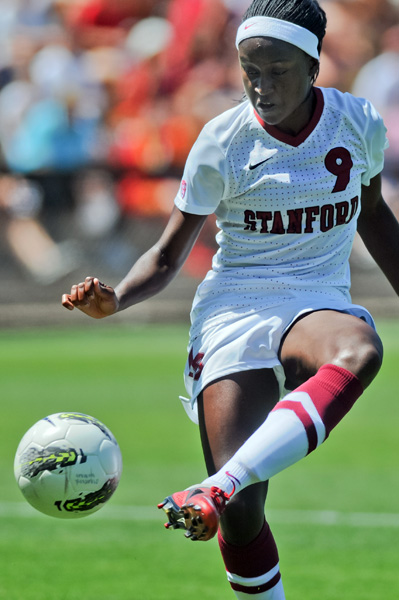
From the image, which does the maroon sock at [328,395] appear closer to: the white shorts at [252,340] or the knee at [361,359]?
the knee at [361,359]

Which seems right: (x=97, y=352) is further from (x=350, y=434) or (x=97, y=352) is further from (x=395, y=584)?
(x=395, y=584)

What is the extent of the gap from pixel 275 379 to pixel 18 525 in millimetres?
3114

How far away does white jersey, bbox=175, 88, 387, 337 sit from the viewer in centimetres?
386

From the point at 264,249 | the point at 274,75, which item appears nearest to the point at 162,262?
the point at 264,249

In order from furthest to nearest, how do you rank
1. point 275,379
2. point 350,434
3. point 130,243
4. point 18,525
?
point 130,243 → point 350,434 → point 18,525 → point 275,379

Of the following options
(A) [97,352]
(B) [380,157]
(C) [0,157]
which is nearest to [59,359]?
(A) [97,352]

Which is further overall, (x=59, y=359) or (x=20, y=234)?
(x=20, y=234)

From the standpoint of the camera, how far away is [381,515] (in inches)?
261

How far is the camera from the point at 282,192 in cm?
385

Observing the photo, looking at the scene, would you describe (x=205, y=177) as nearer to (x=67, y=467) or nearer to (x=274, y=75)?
(x=274, y=75)

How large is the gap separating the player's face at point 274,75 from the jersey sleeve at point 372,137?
0.31 metres

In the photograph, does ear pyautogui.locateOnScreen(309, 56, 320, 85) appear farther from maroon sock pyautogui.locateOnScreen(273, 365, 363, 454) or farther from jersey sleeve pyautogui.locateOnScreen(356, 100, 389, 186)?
maroon sock pyautogui.locateOnScreen(273, 365, 363, 454)

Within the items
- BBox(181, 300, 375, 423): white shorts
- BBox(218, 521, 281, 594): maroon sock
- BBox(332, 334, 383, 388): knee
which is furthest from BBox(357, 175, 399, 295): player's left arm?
BBox(218, 521, 281, 594): maroon sock

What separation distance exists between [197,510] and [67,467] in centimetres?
115
